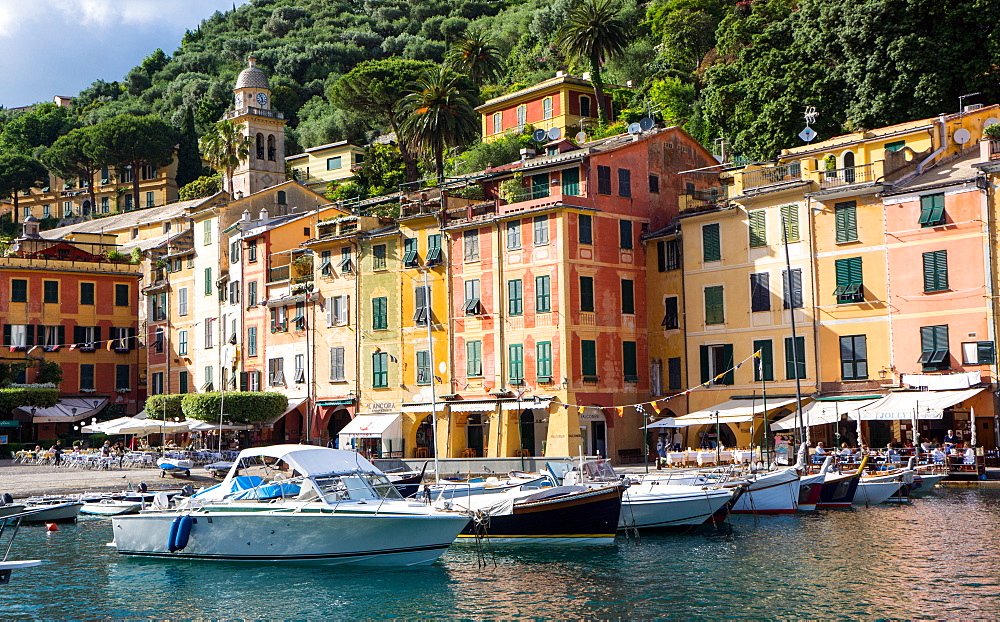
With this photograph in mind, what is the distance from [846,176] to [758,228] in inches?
173

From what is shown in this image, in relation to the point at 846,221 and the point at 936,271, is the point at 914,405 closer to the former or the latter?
the point at 936,271

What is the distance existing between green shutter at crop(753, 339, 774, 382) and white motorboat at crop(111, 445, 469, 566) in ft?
84.7

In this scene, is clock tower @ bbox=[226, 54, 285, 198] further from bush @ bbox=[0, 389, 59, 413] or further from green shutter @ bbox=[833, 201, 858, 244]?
green shutter @ bbox=[833, 201, 858, 244]

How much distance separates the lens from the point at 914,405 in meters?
47.4

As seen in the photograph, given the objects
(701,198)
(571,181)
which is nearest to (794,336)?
(701,198)

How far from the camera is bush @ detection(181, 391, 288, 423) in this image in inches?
2650

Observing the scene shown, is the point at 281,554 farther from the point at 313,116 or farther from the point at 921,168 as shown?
the point at 313,116

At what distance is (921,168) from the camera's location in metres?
52.7

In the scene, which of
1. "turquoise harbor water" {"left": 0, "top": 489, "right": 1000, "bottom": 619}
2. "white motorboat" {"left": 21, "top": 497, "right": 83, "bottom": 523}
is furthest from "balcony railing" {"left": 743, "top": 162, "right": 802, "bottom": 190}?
"white motorboat" {"left": 21, "top": 497, "right": 83, "bottom": 523}

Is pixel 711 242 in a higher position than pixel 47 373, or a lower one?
higher

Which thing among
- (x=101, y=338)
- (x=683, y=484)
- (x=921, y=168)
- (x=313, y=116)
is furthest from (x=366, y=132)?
(x=683, y=484)

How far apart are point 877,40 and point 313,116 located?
87987 millimetres

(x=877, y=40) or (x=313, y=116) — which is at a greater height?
(x=313, y=116)

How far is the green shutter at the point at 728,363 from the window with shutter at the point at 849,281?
18.6ft
